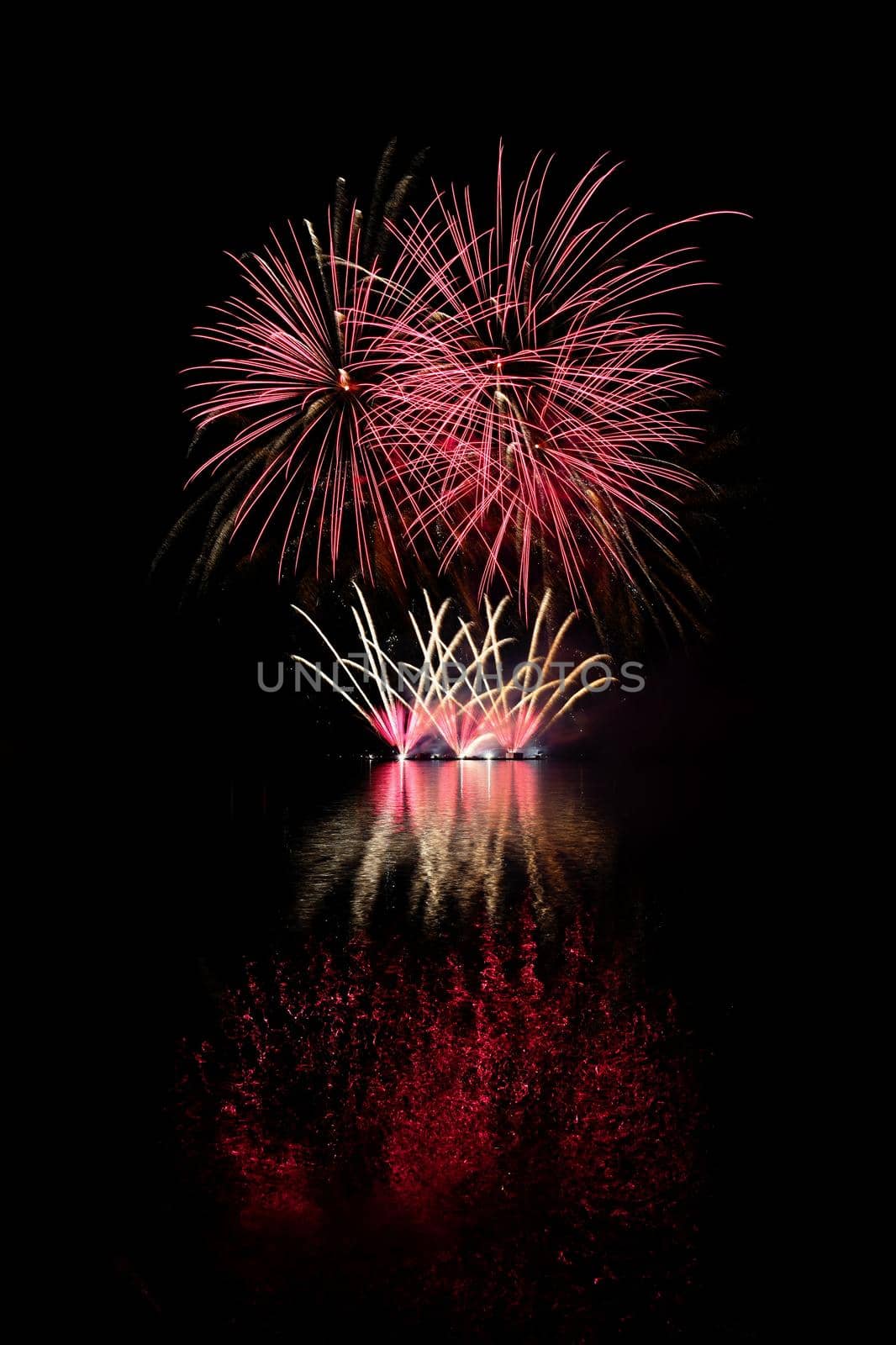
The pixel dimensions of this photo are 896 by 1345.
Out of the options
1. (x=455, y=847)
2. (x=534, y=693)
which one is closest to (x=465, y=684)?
(x=534, y=693)

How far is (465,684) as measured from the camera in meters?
22.8

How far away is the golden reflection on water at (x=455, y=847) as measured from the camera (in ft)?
25.8

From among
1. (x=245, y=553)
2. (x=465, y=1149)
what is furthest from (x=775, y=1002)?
(x=245, y=553)

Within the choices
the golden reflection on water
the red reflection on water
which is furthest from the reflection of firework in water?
the red reflection on water

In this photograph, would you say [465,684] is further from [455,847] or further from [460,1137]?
[460,1137]

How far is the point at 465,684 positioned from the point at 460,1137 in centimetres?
1908

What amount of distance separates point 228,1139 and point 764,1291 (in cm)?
182

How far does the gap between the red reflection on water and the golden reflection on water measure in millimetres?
1901

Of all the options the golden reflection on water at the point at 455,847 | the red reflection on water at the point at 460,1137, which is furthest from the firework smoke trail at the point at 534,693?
the red reflection on water at the point at 460,1137

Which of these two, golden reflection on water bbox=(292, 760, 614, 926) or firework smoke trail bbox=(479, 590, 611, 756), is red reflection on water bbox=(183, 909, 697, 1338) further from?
firework smoke trail bbox=(479, 590, 611, 756)

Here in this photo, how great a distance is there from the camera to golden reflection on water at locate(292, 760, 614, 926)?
7871 mm

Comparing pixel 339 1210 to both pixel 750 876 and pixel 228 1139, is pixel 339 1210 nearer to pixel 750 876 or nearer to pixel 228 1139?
pixel 228 1139

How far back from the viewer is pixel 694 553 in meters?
26.5

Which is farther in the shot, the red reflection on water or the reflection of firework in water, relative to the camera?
the reflection of firework in water
